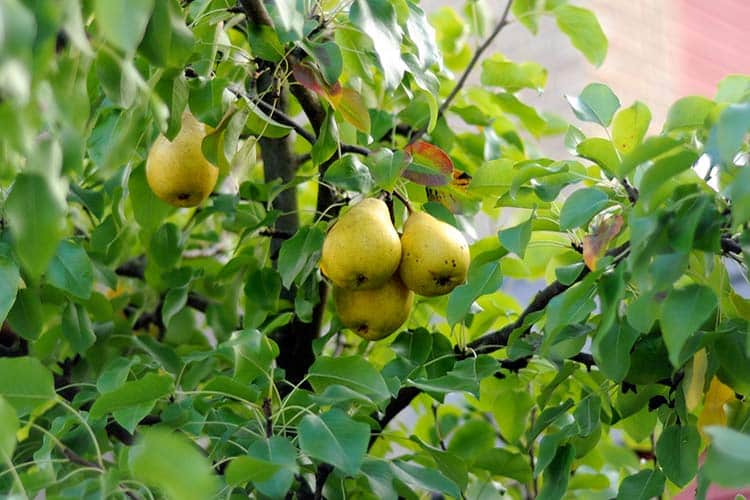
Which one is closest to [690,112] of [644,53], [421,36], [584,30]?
[421,36]

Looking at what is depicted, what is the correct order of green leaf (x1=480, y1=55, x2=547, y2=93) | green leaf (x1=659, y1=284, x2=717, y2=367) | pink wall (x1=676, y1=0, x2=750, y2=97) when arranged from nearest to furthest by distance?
green leaf (x1=659, y1=284, x2=717, y2=367) → green leaf (x1=480, y1=55, x2=547, y2=93) → pink wall (x1=676, y1=0, x2=750, y2=97)

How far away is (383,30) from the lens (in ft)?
3.48

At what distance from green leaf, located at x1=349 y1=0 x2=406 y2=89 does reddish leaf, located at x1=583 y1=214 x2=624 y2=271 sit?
0.78 feet

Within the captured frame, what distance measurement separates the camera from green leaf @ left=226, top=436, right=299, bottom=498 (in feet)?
2.77

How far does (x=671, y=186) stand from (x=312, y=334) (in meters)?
0.69

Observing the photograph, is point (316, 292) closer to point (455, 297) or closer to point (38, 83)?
point (455, 297)

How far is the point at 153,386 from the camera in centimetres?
98

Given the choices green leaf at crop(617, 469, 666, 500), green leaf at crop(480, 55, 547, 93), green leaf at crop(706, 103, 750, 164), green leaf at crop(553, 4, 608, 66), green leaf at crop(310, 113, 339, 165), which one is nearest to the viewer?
green leaf at crop(706, 103, 750, 164)

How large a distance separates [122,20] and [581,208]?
55 cm

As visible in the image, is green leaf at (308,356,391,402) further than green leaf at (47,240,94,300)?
No

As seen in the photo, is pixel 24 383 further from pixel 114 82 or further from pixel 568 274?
pixel 568 274

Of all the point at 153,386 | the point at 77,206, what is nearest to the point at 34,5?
the point at 153,386

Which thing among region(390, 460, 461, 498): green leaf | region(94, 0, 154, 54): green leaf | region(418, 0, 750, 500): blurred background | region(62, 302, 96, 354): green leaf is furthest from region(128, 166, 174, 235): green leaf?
region(418, 0, 750, 500): blurred background

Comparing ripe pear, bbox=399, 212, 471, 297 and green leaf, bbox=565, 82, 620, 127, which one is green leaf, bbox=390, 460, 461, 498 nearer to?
ripe pear, bbox=399, 212, 471, 297
